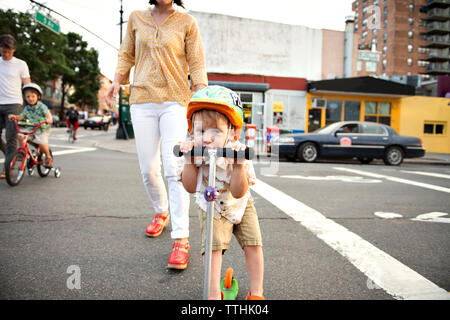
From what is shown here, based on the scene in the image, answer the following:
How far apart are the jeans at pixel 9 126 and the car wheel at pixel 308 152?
8697mm

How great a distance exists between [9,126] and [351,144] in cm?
1025

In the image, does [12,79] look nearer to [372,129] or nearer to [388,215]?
[388,215]

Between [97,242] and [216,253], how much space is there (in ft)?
4.90

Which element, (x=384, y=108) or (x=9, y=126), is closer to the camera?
(x=9, y=126)

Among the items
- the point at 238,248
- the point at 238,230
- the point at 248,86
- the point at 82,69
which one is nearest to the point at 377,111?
the point at 248,86

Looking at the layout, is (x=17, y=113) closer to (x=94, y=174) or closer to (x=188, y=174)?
(x=94, y=174)

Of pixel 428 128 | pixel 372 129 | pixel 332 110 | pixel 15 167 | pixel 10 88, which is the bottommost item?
pixel 15 167

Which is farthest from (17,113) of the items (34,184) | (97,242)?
(97,242)

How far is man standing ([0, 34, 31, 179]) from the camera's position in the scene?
14.5 ft

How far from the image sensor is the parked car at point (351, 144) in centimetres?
1124

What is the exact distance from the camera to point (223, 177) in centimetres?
168

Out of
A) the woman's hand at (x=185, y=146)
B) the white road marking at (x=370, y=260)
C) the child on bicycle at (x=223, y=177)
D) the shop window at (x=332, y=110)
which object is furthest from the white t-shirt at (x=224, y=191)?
the shop window at (x=332, y=110)

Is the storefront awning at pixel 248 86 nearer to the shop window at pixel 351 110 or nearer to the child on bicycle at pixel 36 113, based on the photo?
the shop window at pixel 351 110
